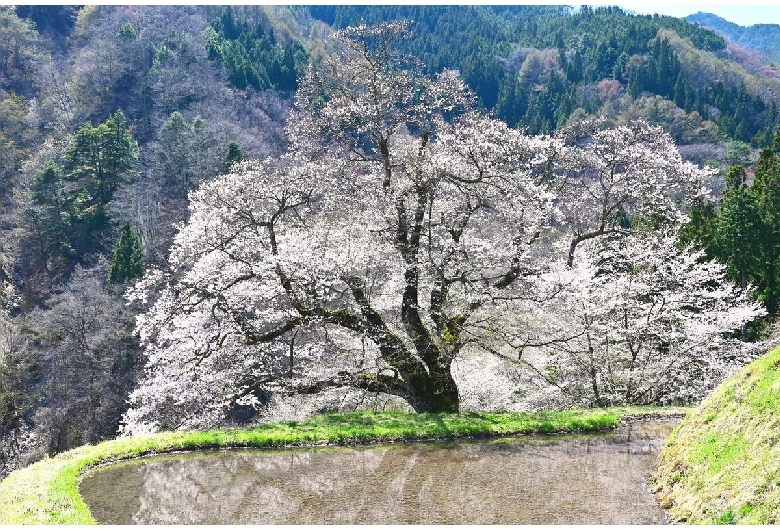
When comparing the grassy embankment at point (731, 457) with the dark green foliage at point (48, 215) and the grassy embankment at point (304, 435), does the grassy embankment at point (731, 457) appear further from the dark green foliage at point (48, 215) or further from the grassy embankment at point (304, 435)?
the dark green foliage at point (48, 215)

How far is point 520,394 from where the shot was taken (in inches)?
575

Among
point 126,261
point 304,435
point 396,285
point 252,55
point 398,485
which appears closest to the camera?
point 398,485

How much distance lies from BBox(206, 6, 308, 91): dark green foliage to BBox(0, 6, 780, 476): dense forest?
0.70 ft

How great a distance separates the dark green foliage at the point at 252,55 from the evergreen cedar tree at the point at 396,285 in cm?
4846

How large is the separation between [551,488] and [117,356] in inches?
1006

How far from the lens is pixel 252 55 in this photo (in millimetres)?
68938

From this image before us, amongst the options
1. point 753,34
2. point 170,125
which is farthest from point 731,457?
point 753,34

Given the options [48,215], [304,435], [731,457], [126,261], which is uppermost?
[731,457]

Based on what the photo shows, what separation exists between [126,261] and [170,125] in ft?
48.5

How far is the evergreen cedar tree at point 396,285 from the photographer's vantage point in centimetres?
1220

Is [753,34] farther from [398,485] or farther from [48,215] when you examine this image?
[398,485]

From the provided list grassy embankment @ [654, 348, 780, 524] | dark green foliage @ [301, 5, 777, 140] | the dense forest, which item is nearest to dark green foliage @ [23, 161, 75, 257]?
the dense forest

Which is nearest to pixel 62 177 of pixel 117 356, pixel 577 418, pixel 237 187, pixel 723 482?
pixel 117 356

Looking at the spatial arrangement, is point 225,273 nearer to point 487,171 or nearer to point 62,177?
point 487,171
